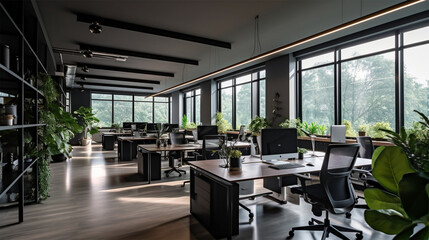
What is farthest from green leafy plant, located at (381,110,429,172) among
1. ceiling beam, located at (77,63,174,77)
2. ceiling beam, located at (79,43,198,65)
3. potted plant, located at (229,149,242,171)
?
ceiling beam, located at (77,63,174,77)

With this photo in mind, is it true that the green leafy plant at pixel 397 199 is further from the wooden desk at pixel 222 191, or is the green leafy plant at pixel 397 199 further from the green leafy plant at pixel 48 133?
the green leafy plant at pixel 48 133

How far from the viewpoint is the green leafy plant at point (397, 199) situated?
23.2 inches

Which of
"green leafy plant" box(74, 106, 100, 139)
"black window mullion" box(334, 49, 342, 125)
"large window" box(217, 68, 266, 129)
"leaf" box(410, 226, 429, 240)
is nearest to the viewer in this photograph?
"leaf" box(410, 226, 429, 240)

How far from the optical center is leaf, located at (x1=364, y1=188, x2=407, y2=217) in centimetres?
68

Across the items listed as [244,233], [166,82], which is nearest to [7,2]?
[244,233]

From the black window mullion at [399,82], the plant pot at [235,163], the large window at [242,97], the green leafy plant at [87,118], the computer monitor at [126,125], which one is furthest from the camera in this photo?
the computer monitor at [126,125]

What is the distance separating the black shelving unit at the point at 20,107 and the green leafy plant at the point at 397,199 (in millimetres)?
3035

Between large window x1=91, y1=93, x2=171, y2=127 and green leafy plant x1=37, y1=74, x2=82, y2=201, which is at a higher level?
large window x1=91, y1=93, x2=171, y2=127

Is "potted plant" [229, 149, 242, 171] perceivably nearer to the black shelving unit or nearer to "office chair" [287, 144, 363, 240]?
"office chair" [287, 144, 363, 240]

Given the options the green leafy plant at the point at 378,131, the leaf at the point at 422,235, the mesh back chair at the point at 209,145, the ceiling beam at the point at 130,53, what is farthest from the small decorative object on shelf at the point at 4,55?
the green leafy plant at the point at 378,131

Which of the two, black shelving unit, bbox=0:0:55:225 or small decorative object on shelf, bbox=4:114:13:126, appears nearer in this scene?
small decorative object on shelf, bbox=4:114:13:126

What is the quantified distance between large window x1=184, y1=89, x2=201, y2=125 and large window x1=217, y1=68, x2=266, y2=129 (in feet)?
6.98

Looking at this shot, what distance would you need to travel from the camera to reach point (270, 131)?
3.12 meters

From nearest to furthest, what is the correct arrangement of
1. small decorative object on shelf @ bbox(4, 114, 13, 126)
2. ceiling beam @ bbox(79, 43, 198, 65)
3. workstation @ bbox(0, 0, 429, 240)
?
small decorative object on shelf @ bbox(4, 114, 13, 126) < workstation @ bbox(0, 0, 429, 240) < ceiling beam @ bbox(79, 43, 198, 65)
